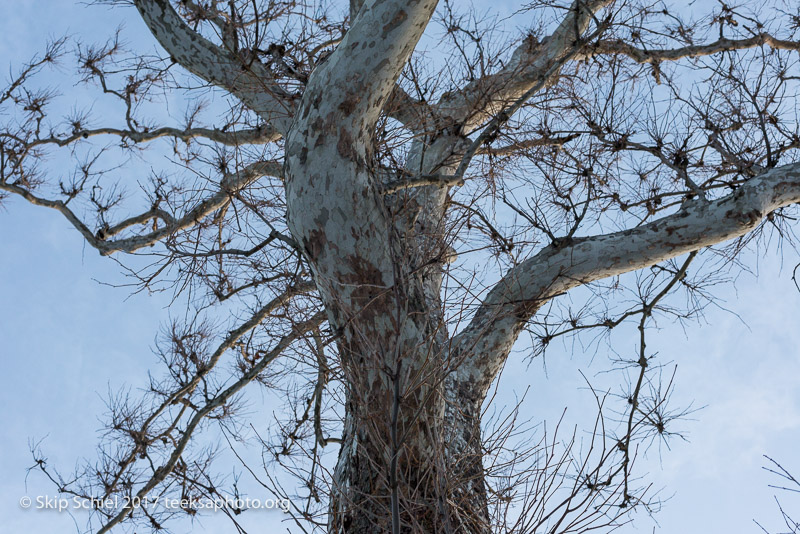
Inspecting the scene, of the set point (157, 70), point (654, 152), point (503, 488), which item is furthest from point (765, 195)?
point (157, 70)

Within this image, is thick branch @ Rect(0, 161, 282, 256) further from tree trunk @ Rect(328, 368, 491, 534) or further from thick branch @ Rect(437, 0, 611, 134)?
tree trunk @ Rect(328, 368, 491, 534)

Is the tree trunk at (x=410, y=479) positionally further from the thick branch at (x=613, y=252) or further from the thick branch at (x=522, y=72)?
the thick branch at (x=522, y=72)

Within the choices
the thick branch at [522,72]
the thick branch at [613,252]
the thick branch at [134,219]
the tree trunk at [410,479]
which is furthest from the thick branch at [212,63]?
the tree trunk at [410,479]

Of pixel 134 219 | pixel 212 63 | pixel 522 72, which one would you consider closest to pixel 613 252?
pixel 522 72

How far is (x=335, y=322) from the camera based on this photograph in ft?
7.21

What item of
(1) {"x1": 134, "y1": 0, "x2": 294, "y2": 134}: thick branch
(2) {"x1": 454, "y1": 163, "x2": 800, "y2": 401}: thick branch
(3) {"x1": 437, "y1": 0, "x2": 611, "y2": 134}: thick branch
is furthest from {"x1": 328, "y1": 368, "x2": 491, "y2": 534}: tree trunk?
(3) {"x1": 437, "y1": 0, "x2": 611, "y2": 134}: thick branch

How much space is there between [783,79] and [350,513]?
11.5 ft

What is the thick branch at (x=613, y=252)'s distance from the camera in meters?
2.91

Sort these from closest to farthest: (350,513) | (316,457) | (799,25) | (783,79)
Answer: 1. (316,457)
2. (350,513)
3. (783,79)
4. (799,25)

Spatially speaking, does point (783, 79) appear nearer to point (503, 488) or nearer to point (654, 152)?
point (654, 152)

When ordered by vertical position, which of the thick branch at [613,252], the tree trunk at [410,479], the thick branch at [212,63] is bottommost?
the tree trunk at [410,479]

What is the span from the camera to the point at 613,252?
3033mm

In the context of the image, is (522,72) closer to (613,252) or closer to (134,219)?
(613,252)

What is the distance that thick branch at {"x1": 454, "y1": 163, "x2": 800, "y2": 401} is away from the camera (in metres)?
2.91
